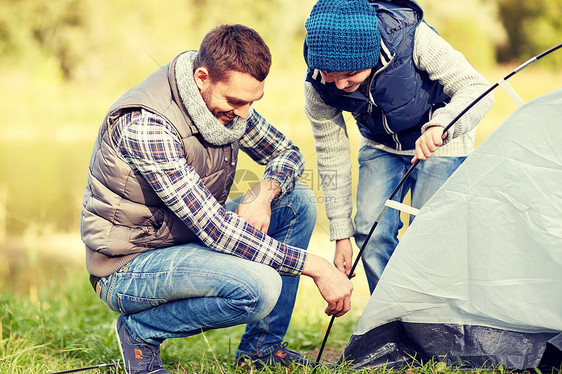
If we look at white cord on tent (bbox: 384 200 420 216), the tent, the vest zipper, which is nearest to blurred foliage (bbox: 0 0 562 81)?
the vest zipper

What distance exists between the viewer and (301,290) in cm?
403

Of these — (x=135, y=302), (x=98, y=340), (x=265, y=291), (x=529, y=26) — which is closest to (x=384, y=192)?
(x=265, y=291)

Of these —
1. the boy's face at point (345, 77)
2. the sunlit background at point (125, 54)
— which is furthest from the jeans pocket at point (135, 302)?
the sunlit background at point (125, 54)

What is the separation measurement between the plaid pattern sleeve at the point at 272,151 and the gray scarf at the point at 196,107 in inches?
13.4

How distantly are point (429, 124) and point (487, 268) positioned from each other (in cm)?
54

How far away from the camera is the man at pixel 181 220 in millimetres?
2094

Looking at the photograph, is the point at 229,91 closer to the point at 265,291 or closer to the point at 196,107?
the point at 196,107

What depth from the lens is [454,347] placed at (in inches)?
87.4

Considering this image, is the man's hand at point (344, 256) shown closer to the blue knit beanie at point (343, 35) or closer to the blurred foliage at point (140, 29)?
the blue knit beanie at point (343, 35)

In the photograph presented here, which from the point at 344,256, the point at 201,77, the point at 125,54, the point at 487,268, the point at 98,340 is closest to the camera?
the point at 487,268

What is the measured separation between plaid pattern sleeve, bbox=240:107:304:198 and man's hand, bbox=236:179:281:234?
0.04 meters

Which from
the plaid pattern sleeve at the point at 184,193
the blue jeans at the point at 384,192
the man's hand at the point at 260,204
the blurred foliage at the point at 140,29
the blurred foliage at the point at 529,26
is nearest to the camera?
the plaid pattern sleeve at the point at 184,193

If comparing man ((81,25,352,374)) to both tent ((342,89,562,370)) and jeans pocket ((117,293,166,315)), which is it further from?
tent ((342,89,562,370))

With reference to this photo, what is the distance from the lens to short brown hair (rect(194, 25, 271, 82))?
6.89 ft
